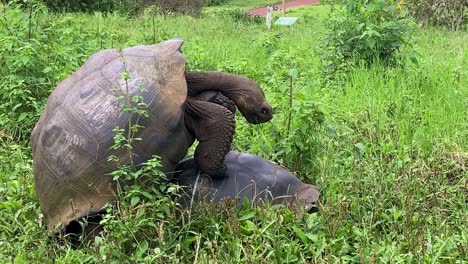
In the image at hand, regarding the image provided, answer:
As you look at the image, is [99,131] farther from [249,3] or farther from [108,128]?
[249,3]

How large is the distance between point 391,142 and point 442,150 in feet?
1.04

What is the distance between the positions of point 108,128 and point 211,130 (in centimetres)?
49

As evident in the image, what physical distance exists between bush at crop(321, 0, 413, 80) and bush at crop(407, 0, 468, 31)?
237 inches

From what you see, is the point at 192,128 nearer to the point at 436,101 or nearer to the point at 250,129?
the point at 250,129

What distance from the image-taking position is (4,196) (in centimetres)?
312

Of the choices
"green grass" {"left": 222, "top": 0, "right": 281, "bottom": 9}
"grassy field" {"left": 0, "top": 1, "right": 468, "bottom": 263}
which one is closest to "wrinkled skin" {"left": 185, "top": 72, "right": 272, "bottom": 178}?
"grassy field" {"left": 0, "top": 1, "right": 468, "bottom": 263}

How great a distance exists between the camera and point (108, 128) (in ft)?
8.54

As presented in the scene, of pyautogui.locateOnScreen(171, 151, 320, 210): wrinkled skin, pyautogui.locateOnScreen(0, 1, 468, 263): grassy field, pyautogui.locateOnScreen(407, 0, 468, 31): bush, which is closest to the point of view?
pyautogui.locateOnScreen(0, 1, 468, 263): grassy field

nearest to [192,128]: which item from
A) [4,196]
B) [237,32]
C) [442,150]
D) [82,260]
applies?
[82,260]

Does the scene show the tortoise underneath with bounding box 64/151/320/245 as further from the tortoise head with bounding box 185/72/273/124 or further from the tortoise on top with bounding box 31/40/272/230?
the tortoise head with bounding box 185/72/273/124

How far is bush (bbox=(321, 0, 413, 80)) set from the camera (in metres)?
4.86

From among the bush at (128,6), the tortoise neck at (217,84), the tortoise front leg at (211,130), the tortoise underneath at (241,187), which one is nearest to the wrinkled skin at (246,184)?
the tortoise underneath at (241,187)

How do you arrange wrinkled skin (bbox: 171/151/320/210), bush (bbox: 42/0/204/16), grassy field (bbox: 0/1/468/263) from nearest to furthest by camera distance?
1. grassy field (bbox: 0/1/468/263)
2. wrinkled skin (bbox: 171/151/320/210)
3. bush (bbox: 42/0/204/16)

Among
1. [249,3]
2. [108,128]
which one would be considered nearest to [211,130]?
[108,128]
